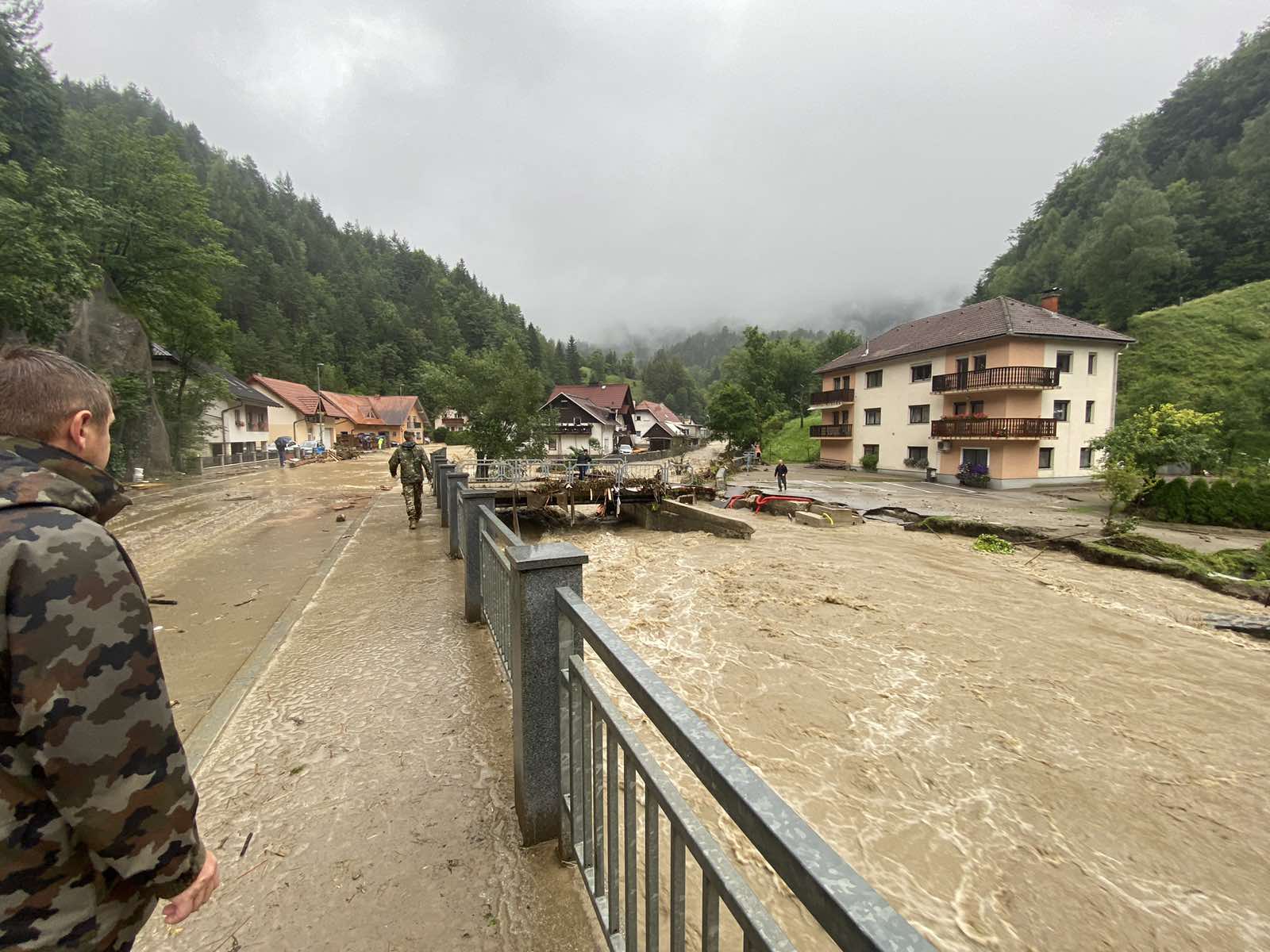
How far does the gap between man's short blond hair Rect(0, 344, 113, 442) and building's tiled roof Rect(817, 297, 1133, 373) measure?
32634mm

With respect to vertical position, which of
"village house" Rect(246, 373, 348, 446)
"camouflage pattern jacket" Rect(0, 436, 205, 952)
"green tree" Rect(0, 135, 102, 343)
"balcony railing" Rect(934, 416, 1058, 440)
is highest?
"green tree" Rect(0, 135, 102, 343)

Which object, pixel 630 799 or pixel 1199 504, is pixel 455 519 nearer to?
pixel 630 799

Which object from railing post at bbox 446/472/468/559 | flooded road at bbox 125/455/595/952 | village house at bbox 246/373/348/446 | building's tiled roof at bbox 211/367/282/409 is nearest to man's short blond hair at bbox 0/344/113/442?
flooded road at bbox 125/455/595/952

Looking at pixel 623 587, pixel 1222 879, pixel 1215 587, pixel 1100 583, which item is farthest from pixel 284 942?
pixel 1215 587

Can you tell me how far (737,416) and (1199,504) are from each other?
27189mm

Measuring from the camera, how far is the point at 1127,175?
172ft

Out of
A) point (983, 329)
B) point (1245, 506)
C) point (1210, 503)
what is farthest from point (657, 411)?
point (1245, 506)

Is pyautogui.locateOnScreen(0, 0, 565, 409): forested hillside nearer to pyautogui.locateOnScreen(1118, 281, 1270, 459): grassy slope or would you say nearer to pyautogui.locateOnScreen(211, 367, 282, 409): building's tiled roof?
pyautogui.locateOnScreen(211, 367, 282, 409): building's tiled roof

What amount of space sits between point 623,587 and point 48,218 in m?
22.9

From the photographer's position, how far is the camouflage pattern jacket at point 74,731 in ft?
3.35

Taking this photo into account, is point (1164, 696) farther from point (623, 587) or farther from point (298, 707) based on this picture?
point (298, 707)

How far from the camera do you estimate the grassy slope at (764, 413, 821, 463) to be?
149 ft

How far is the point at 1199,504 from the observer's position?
17484mm

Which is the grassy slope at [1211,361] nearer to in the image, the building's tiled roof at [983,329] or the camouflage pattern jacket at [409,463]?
the building's tiled roof at [983,329]
